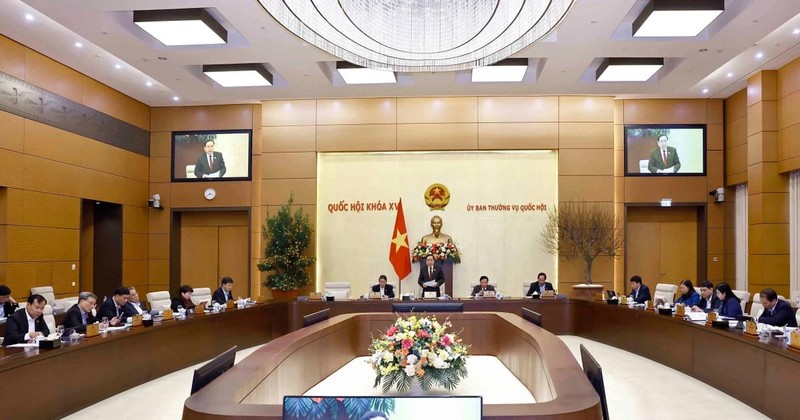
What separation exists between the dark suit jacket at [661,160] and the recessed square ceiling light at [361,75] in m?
6.14

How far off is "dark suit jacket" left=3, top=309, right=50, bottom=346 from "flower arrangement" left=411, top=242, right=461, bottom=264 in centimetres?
758

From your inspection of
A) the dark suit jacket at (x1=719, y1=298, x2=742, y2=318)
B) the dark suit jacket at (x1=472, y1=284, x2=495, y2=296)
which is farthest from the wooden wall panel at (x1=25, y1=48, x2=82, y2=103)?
the dark suit jacket at (x1=719, y1=298, x2=742, y2=318)

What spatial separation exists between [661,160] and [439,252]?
5151mm

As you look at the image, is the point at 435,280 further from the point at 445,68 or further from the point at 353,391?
the point at 445,68

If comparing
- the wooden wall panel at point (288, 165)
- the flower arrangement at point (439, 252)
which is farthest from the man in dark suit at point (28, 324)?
the flower arrangement at point (439, 252)

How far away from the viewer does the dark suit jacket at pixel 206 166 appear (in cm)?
1373

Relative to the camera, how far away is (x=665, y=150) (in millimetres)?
13086

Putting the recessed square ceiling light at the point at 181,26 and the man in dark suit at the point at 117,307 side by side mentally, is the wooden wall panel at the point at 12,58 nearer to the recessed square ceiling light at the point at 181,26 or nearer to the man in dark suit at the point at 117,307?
the recessed square ceiling light at the point at 181,26

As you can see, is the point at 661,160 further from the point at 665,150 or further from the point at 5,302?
the point at 5,302

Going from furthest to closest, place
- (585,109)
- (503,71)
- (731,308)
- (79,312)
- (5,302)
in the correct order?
(585,109)
(503,71)
(5,302)
(731,308)
(79,312)

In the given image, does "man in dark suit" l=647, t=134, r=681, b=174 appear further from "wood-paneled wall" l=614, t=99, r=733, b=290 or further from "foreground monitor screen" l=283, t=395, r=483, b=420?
"foreground monitor screen" l=283, t=395, r=483, b=420

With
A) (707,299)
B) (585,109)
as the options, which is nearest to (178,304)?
(707,299)

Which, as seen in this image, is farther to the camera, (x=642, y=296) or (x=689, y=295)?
(x=642, y=296)

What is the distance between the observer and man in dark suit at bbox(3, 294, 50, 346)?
5.45m
